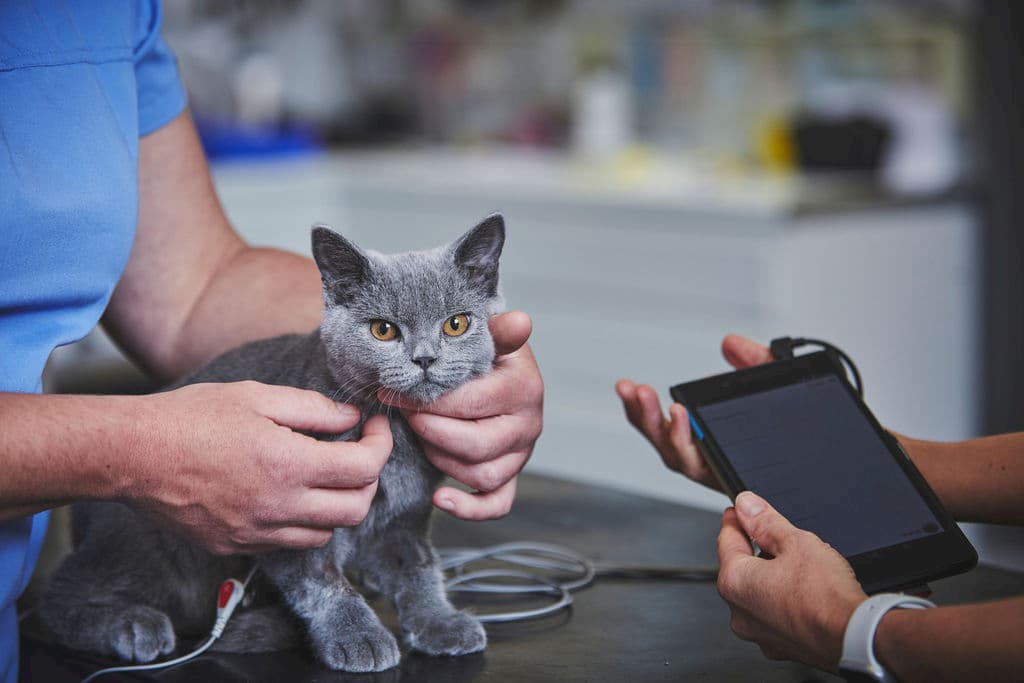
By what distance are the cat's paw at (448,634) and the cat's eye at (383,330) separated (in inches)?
9.9

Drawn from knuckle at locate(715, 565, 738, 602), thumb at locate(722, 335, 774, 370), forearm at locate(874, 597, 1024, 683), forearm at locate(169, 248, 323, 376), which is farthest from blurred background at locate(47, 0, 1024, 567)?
forearm at locate(874, 597, 1024, 683)

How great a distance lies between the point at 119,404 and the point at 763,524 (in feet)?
1.65

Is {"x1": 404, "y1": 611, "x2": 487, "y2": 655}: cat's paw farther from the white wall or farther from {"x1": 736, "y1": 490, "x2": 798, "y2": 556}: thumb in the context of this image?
the white wall

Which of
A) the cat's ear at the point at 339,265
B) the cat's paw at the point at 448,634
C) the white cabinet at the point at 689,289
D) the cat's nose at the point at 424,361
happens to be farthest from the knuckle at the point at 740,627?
the white cabinet at the point at 689,289

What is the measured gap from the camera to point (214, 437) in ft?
2.90

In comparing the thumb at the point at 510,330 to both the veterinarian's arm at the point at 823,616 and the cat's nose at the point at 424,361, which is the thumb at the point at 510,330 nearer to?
the cat's nose at the point at 424,361

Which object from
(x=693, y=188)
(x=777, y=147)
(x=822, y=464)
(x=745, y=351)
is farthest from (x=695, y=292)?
(x=822, y=464)

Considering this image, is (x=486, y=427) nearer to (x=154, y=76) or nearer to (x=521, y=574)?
(x=521, y=574)

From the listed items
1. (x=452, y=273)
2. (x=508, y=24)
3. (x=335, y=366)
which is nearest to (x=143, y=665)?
(x=335, y=366)

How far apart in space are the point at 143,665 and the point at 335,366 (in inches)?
11.7

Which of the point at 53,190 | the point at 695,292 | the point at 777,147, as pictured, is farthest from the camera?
the point at 777,147

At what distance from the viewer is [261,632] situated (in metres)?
1.00

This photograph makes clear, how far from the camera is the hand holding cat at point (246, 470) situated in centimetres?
88

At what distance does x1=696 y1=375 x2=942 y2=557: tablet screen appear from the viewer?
979mm
